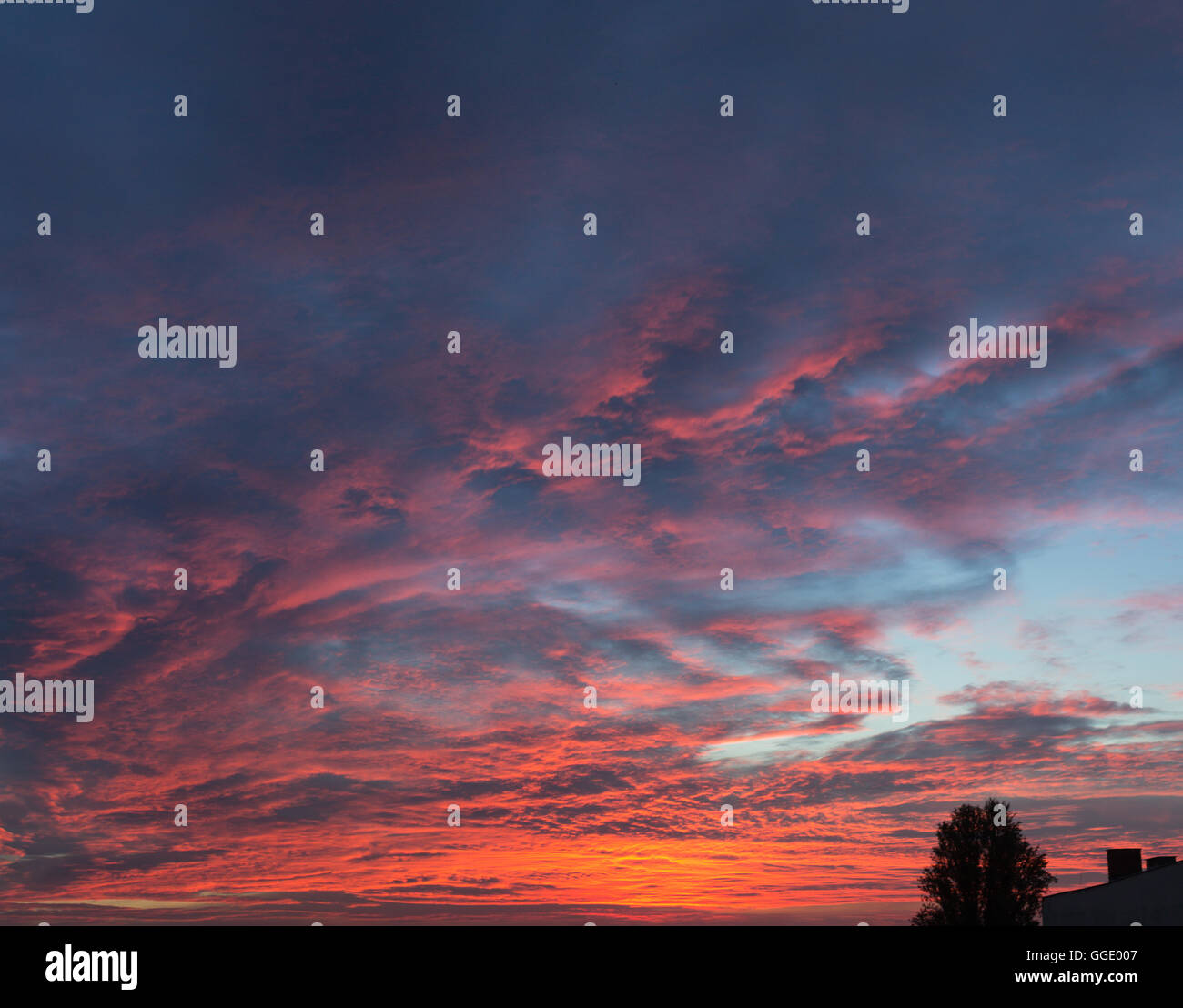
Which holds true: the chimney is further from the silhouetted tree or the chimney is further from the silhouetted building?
the silhouetted tree

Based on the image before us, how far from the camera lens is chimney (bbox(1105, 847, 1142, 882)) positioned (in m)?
72.8

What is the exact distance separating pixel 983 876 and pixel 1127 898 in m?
39.4

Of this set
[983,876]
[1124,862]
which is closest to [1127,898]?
[1124,862]

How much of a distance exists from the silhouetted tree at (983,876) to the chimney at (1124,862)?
2728cm

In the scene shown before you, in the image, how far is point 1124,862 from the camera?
73.2 metres

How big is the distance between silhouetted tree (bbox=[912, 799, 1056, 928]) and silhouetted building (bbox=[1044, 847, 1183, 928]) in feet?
67.7

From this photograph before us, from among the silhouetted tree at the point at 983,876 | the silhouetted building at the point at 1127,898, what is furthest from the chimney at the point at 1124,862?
the silhouetted tree at the point at 983,876

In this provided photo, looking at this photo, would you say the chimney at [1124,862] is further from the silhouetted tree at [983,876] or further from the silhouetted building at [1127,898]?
the silhouetted tree at [983,876]

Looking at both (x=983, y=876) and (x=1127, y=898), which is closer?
(x=1127, y=898)

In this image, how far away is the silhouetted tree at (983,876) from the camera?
98875mm

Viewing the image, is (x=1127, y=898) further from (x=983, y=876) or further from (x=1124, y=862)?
(x=983, y=876)
